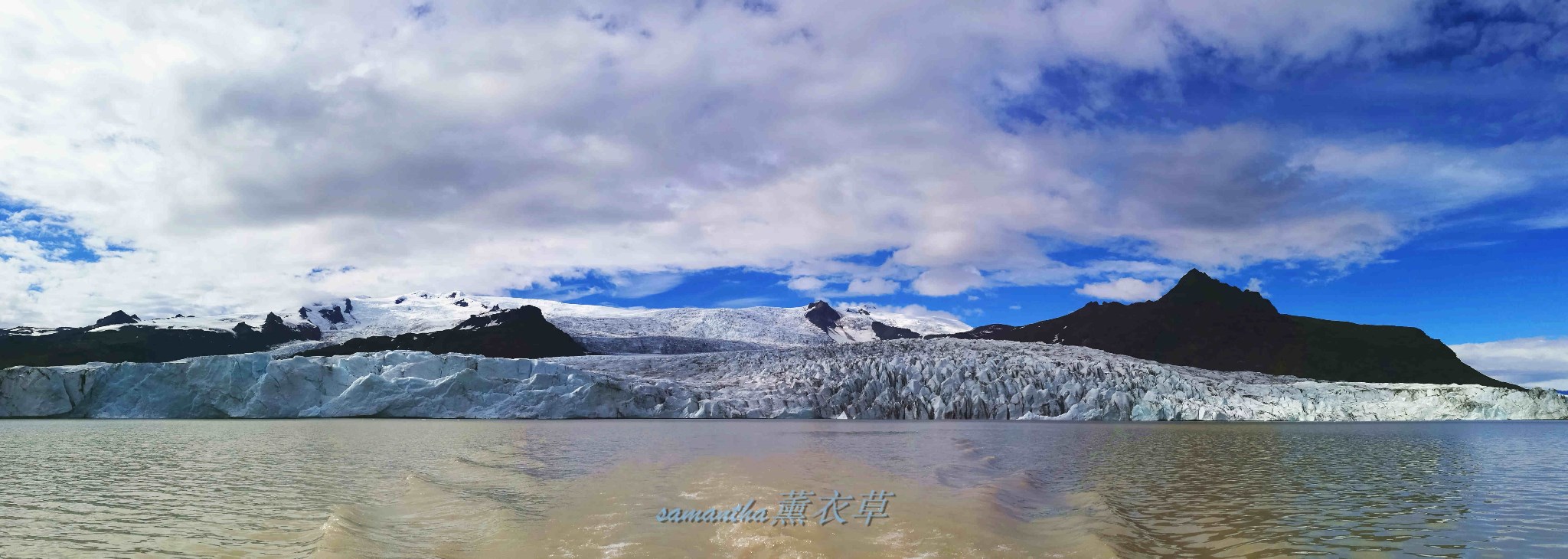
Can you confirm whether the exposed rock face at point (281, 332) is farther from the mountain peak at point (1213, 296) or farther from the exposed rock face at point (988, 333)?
the mountain peak at point (1213, 296)

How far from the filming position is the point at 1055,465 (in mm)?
19438

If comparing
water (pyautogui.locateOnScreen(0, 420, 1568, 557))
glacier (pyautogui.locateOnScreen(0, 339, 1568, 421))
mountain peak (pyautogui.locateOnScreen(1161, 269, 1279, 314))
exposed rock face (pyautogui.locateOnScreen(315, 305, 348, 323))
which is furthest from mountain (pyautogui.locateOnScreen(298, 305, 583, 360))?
mountain peak (pyautogui.locateOnScreen(1161, 269, 1279, 314))

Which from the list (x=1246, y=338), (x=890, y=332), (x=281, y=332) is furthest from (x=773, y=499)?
(x=890, y=332)

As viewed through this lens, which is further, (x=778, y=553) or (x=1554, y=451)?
(x=1554, y=451)

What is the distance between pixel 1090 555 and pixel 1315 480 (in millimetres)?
9839

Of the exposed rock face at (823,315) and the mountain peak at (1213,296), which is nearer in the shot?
the mountain peak at (1213,296)

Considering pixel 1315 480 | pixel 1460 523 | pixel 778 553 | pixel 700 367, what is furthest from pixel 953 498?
pixel 700 367

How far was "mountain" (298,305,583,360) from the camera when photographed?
9612cm

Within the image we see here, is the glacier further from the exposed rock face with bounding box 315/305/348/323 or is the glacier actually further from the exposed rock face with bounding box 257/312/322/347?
the exposed rock face with bounding box 315/305/348/323

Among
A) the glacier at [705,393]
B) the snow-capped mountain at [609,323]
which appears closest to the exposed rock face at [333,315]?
the snow-capped mountain at [609,323]

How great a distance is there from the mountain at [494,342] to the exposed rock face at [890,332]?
3513 inches

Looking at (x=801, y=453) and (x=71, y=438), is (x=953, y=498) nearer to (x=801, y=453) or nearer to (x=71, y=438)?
(x=801, y=453)

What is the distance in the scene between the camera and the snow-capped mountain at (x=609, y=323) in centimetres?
11375

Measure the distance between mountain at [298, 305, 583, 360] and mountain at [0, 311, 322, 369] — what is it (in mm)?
21244
